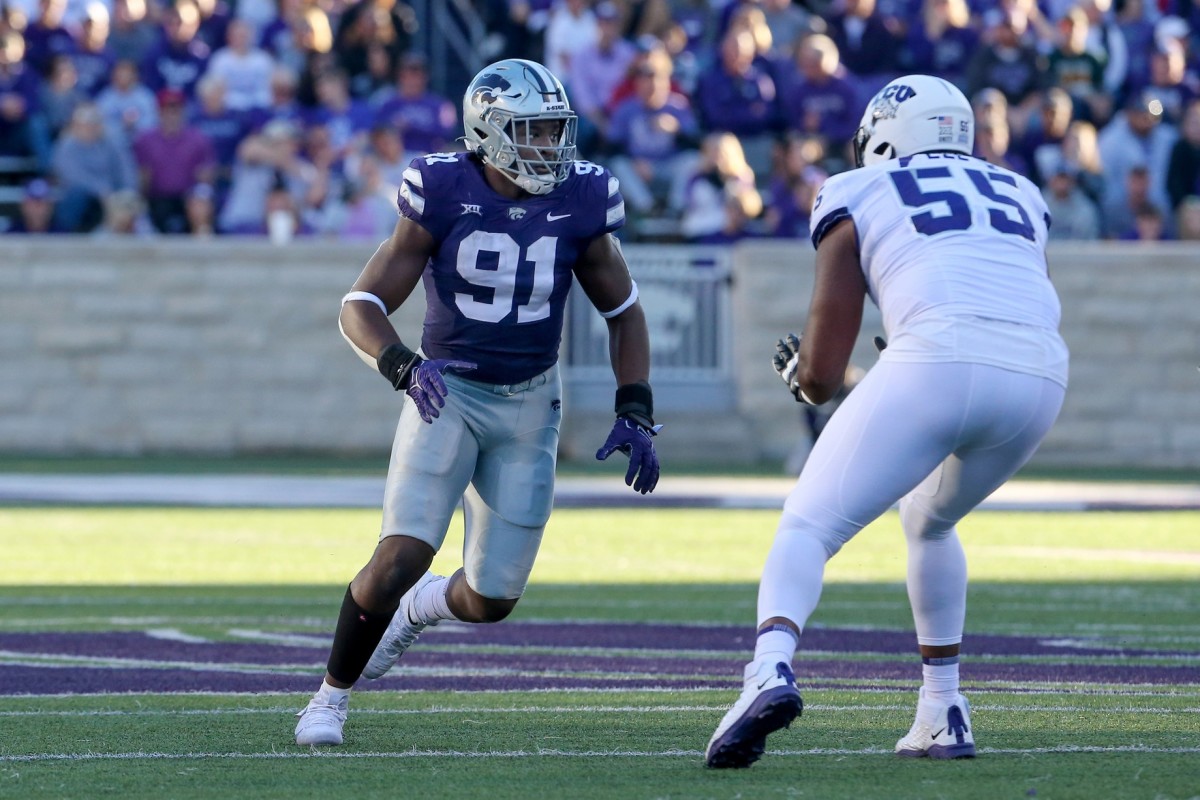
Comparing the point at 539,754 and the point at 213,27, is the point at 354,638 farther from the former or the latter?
the point at 213,27

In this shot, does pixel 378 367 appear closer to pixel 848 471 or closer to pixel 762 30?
pixel 848 471

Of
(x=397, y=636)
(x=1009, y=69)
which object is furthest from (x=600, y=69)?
(x=397, y=636)

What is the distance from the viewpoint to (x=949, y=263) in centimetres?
475

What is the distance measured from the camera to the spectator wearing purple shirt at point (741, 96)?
17375mm

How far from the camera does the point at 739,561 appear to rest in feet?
33.6

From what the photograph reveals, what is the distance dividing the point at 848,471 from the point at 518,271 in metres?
1.26

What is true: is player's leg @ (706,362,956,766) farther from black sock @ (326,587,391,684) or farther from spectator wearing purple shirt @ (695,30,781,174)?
spectator wearing purple shirt @ (695,30,781,174)

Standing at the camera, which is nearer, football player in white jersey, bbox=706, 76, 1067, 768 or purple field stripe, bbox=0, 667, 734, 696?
football player in white jersey, bbox=706, 76, 1067, 768

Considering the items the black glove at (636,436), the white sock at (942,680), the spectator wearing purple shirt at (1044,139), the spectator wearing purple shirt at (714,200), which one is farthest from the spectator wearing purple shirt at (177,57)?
the white sock at (942,680)

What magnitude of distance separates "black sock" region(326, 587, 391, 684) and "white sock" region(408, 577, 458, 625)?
1.21 feet

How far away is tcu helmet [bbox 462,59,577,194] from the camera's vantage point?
5422mm

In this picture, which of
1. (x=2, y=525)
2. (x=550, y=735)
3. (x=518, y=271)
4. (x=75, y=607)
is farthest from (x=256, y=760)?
(x=2, y=525)

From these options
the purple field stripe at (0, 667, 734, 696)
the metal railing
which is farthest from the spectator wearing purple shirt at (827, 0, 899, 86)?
the purple field stripe at (0, 667, 734, 696)

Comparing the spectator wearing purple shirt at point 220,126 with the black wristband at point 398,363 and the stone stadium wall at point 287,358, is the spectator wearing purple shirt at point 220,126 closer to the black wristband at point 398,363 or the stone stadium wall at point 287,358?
the stone stadium wall at point 287,358
